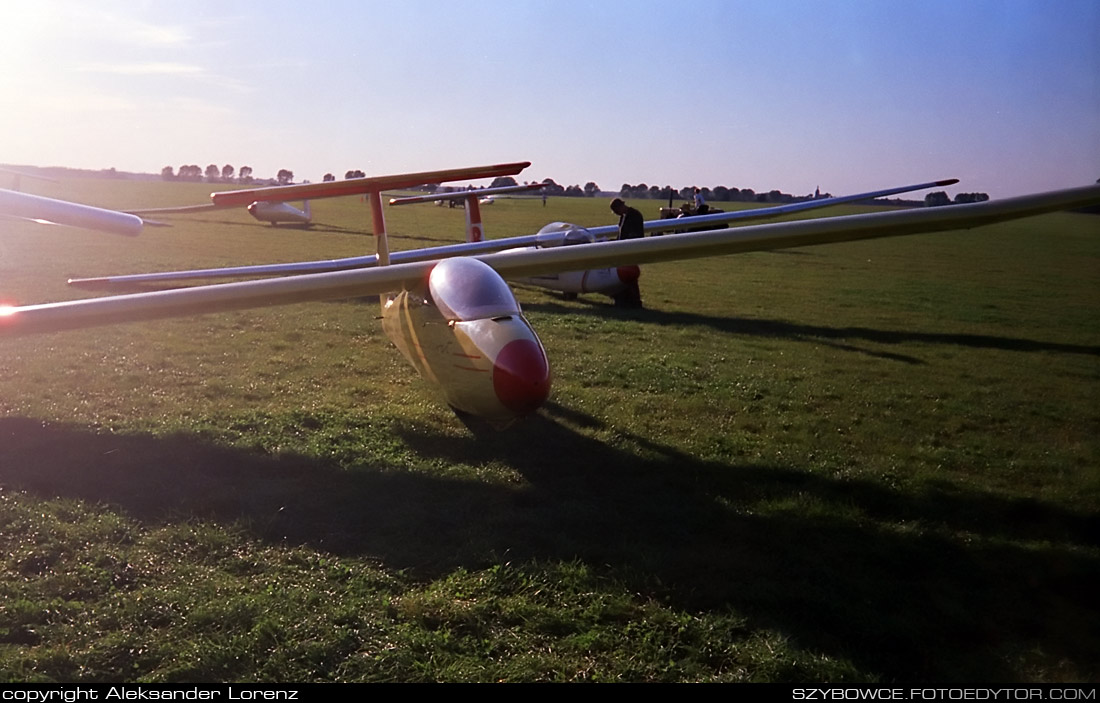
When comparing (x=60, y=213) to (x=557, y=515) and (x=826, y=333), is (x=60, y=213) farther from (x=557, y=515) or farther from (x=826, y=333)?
(x=826, y=333)

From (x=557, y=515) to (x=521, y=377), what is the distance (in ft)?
3.88

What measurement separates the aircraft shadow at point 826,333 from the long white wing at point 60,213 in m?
7.37

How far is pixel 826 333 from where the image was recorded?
13883 millimetres

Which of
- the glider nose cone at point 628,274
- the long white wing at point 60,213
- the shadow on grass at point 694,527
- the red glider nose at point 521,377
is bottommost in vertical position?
the shadow on grass at point 694,527

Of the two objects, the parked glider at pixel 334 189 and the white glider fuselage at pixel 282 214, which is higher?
the white glider fuselage at pixel 282 214

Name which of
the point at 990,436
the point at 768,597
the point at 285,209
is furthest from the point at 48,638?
the point at 285,209

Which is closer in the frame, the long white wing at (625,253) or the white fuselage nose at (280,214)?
the long white wing at (625,253)

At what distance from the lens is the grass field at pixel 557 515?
4188 mm

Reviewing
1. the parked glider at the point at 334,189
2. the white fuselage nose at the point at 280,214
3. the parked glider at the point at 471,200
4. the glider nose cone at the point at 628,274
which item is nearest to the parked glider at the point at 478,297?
the parked glider at the point at 334,189

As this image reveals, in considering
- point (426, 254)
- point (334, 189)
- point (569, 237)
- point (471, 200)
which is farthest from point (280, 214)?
point (334, 189)

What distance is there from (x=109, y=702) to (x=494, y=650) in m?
1.82

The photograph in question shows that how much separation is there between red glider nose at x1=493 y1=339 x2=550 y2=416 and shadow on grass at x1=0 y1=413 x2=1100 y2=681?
67cm

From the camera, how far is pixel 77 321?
6.80 meters

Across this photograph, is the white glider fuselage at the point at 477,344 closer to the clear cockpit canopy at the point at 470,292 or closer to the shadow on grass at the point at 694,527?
the clear cockpit canopy at the point at 470,292
